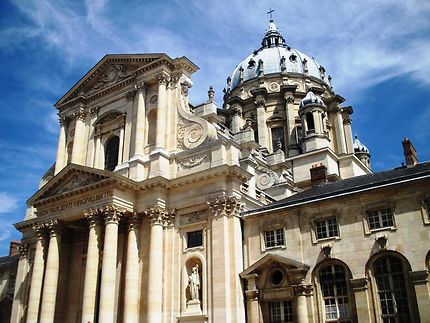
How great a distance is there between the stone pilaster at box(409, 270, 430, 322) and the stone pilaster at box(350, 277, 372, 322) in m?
2.13

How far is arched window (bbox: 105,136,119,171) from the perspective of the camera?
3294 centimetres

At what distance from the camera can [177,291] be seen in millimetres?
26016

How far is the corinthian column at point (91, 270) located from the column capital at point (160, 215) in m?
3.19

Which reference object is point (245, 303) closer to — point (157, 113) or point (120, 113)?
point (157, 113)

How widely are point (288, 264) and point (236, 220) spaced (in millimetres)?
3896

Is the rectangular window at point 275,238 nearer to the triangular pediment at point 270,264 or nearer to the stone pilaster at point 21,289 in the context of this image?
the triangular pediment at point 270,264

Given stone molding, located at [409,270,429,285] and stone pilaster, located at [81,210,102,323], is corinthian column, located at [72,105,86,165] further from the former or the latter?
stone molding, located at [409,270,429,285]

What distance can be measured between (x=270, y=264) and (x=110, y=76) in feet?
61.2

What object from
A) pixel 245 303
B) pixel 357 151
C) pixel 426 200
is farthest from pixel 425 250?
pixel 357 151

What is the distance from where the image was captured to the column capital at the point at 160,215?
27.1 meters

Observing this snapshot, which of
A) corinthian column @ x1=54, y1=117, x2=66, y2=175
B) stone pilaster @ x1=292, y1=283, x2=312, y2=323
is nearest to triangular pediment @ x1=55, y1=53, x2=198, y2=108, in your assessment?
corinthian column @ x1=54, y1=117, x2=66, y2=175

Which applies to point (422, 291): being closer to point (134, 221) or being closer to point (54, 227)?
point (134, 221)

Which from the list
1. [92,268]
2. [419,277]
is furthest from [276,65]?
[419,277]

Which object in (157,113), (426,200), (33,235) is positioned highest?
(157,113)
